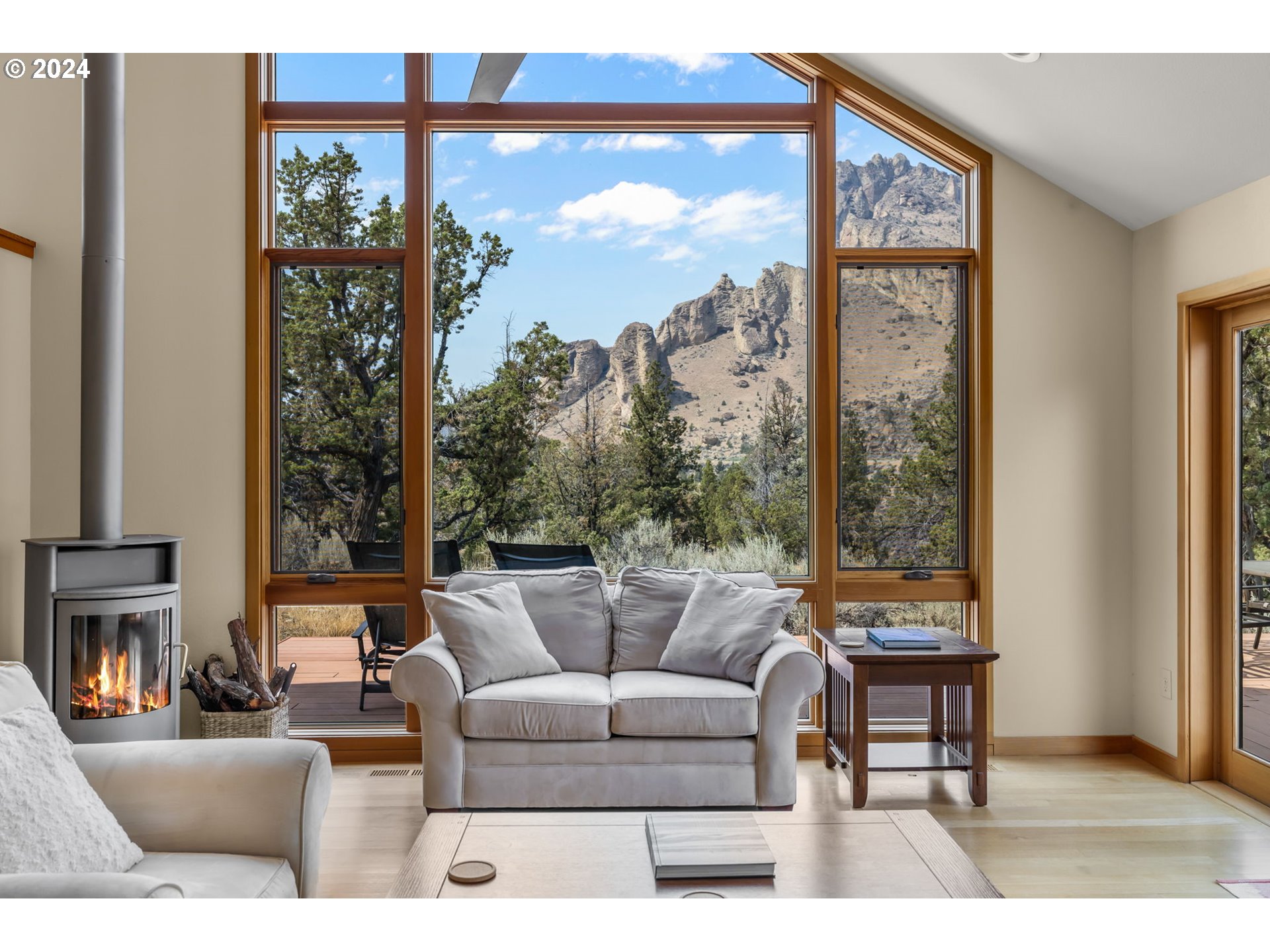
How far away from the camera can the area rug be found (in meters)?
2.61

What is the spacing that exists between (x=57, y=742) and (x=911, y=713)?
3.55 metres

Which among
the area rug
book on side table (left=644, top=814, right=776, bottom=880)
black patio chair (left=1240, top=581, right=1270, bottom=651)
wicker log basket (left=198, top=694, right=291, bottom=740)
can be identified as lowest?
the area rug

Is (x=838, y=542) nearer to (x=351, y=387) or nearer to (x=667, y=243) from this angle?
(x=667, y=243)

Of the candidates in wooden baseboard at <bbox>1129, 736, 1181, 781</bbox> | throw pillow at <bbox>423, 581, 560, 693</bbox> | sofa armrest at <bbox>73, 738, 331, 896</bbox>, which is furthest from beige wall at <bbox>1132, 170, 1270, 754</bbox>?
sofa armrest at <bbox>73, 738, 331, 896</bbox>

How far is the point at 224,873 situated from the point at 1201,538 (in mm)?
3861

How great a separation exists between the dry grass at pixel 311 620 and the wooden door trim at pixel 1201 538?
3761 mm

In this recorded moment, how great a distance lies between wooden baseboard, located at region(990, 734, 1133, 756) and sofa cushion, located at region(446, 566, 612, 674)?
196 cm

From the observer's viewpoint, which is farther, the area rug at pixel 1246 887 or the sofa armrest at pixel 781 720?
the sofa armrest at pixel 781 720

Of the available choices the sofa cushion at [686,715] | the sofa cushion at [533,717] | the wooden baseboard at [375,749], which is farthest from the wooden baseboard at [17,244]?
the sofa cushion at [686,715]

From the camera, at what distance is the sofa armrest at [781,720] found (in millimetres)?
3246

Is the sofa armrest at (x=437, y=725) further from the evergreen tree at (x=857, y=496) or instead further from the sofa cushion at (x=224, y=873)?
the evergreen tree at (x=857, y=496)

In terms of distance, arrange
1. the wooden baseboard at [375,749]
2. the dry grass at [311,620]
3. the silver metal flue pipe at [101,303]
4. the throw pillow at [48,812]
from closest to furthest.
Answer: the throw pillow at [48,812] < the silver metal flue pipe at [101,303] < the wooden baseboard at [375,749] < the dry grass at [311,620]

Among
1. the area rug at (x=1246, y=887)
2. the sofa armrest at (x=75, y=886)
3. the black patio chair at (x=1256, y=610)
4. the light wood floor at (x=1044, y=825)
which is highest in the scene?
the black patio chair at (x=1256, y=610)

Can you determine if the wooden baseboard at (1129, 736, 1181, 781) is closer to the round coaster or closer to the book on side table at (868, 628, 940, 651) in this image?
the book on side table at (868, 628, 940, 651)
